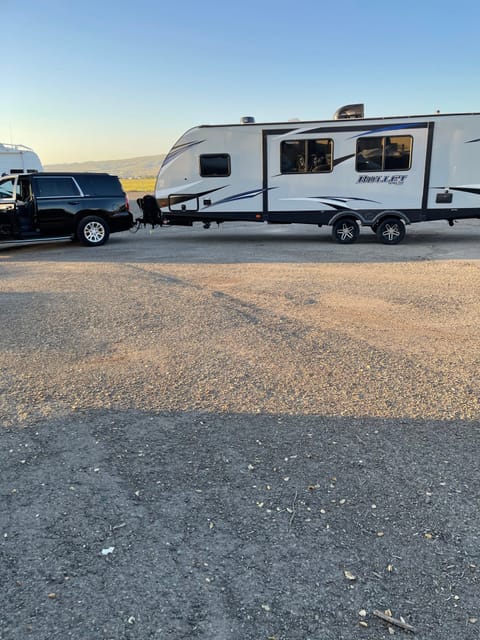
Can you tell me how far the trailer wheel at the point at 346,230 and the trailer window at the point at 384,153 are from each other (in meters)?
1.31

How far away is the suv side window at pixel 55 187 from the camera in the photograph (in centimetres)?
1222

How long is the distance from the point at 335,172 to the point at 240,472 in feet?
35.6

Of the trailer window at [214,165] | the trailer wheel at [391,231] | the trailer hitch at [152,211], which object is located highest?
the trailer window at [214,165]

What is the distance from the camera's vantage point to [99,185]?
12.9 m

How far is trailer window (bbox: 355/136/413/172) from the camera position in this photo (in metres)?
12.2

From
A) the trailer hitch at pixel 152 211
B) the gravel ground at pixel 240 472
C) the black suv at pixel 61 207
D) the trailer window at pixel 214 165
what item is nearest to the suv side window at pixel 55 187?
the black suv at pixel 61 207

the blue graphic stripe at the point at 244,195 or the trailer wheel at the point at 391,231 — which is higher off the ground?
the blue graphic stripe at the point at 244,195

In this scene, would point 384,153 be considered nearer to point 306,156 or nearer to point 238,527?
point 306,156

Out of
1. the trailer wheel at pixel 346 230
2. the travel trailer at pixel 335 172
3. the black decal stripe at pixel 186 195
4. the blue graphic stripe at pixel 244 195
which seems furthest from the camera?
the black decal stripe at pixel 186 195

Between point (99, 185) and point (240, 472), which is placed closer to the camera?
point (240, 472)

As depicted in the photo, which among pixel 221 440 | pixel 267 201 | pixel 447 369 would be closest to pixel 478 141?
pixel 267 201

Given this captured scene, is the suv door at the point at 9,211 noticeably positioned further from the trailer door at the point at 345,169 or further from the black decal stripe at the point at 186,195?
the trailer door at the point at 345,169

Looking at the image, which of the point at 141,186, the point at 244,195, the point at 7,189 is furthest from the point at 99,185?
the point at 141,186

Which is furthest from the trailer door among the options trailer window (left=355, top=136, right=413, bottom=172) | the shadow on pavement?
the shadow on pavement
